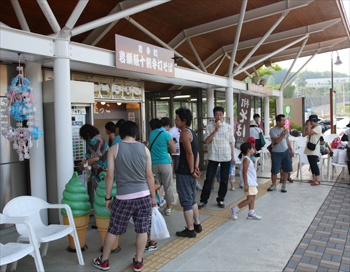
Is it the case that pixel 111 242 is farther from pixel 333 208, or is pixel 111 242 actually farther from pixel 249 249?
pixel 333 208

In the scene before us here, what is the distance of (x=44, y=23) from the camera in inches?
246

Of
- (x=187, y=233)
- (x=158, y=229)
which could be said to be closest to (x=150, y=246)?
(x=158, y=229)

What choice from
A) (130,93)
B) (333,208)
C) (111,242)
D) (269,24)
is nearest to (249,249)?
(111,242)

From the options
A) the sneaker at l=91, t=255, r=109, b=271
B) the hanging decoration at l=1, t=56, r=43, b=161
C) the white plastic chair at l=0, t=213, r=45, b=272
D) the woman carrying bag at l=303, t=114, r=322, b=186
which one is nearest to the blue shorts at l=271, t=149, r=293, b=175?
the woman carrying bag at l=303, t=114, r=322, b=186

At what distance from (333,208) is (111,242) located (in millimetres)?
4146

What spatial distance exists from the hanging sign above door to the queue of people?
917 millimetres

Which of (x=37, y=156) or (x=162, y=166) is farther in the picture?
(x=162, y=166)

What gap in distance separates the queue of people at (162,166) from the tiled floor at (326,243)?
0.94m

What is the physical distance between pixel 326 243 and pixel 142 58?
12.3 feet

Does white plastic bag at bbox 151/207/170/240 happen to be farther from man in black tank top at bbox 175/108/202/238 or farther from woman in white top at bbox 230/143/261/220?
woman in white top at bbox 230/143/261/220

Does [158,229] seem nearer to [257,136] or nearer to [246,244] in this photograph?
[246,244]

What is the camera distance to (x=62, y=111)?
3992mm

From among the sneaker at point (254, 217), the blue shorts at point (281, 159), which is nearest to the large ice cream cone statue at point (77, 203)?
the sneaker at point (254, 217)

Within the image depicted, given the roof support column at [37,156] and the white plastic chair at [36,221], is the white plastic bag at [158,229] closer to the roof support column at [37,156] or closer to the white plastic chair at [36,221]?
the white plastic chair at [36,221]
